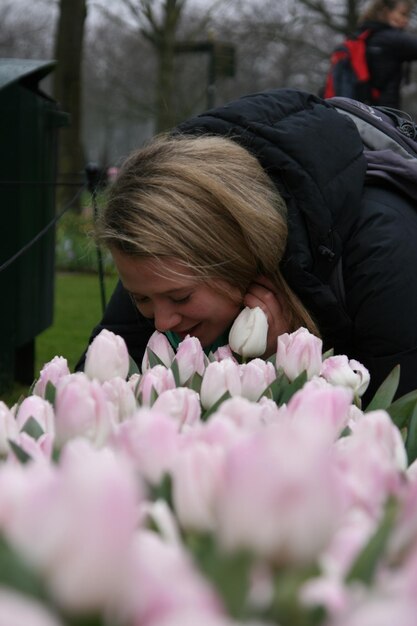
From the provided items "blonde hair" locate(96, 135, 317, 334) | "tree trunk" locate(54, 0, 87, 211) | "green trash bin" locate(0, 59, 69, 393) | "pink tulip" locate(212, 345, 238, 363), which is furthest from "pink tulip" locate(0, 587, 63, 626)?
"tree trunk" locate(54, 0, 87, 211)

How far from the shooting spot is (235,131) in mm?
2590

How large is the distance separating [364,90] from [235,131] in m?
6.52

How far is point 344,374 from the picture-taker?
4.66 ft

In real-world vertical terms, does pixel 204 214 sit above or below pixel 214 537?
below

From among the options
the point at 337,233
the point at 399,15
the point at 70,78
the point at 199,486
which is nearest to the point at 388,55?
the point at 399,15

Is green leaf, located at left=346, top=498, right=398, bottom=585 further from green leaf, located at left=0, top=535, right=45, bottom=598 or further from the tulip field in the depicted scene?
green leaf, located at left=0, top=535, right=45, bottom=598

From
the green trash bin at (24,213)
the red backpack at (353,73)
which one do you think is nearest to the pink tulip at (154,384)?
the green trash bin at (24,213)

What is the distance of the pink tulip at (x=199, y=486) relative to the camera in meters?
0.67

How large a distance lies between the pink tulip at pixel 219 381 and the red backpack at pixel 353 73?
766cm

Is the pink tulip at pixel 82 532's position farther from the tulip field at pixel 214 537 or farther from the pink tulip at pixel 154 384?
the pink tulip at pixel 154 384

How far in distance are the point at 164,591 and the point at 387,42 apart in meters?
8.33

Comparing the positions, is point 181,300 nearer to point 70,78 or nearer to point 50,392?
point 50,392

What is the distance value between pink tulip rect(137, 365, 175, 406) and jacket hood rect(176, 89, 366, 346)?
114 centimetres

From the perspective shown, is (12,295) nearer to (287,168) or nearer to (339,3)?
(287,168)
